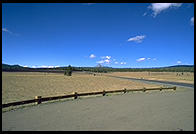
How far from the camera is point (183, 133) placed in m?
7.39

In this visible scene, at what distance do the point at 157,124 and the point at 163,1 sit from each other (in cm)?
564

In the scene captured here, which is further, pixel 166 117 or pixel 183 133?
pixel 166 117

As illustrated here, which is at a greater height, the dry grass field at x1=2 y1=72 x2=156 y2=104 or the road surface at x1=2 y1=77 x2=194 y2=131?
the dry grass field at x1=2 y1=72 x2=156 y2=104

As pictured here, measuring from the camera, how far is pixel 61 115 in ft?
33.8

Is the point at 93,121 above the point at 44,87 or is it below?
below

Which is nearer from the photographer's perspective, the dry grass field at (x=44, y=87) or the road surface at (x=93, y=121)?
the road surface at (x=93, y=121)

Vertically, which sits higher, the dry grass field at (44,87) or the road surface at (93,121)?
the dry grass field at (44,87)

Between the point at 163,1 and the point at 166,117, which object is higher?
the point at 163,1

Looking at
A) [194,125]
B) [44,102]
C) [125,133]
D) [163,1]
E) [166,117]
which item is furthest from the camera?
[44,102]

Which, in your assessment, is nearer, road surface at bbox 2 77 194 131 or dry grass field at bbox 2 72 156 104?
road surface at bbox 2 77 194 131

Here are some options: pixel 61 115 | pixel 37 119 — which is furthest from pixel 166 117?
pixel 37 119

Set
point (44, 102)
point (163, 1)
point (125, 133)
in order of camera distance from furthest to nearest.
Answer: point (44, 102)
point (163, 1)
point (125, 133)

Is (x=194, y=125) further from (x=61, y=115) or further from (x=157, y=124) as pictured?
(x=61, y=115)

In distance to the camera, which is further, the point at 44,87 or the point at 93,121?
the point at 44,87
